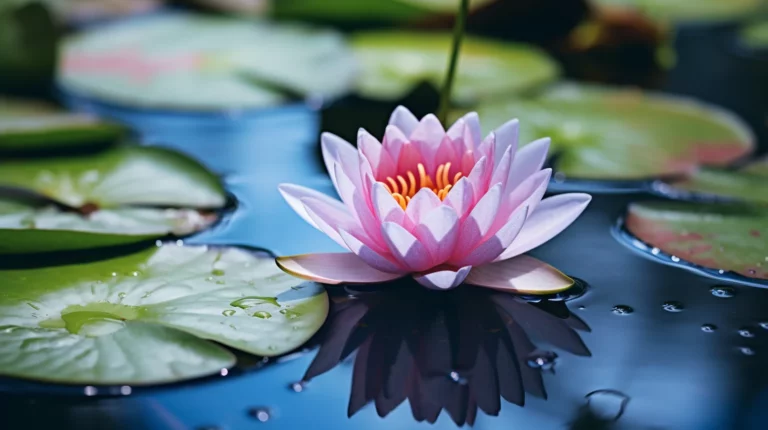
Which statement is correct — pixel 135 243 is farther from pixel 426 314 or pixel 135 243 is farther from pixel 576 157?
pixel 576 157

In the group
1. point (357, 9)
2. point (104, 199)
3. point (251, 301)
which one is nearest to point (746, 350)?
point (251, 301)

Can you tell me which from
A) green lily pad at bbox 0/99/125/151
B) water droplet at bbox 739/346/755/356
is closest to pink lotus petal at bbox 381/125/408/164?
water droplet at bbox 739/346/755/356

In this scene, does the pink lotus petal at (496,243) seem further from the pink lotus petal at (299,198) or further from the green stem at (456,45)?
the green stem at (456,45)

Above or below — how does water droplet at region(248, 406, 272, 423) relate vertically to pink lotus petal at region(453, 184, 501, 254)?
below

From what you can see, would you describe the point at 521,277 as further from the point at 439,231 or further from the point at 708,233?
the point at 708,233

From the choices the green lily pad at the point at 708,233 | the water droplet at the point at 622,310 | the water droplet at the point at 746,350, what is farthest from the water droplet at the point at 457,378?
the green lily pad at the point at 708,233

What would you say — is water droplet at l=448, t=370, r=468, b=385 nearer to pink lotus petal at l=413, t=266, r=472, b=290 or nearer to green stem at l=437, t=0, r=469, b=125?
pink lotus petal at l=413, t=266, r=472, b=290
